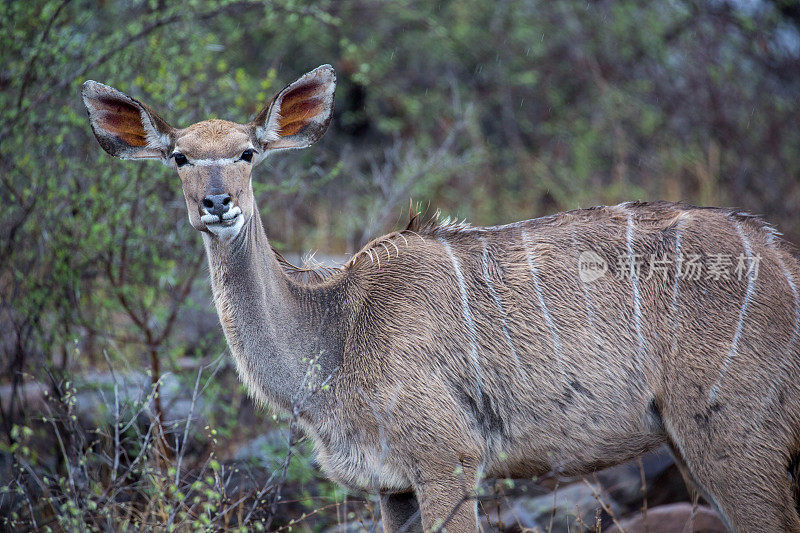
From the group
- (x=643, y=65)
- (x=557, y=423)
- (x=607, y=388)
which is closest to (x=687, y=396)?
(x=607, y=388)

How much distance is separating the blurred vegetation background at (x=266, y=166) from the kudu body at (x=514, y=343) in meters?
0.37

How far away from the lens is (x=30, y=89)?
4.77 metres

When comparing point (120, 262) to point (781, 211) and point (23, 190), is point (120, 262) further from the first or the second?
point (781, 211)

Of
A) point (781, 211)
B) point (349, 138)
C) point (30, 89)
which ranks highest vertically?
point (30, 89)

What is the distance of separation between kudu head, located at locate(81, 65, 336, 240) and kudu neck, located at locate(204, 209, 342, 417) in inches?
5.0

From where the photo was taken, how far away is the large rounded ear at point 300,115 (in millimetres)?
3318

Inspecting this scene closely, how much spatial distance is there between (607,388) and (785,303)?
2.41 ft

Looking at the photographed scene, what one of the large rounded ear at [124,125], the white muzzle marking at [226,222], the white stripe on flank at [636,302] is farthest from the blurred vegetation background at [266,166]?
the white stripe on flank at [636,302]

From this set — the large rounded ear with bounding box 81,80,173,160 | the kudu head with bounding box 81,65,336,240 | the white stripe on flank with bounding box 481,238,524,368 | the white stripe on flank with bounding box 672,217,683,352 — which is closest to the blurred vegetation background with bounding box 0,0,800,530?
the kudu head with bounding box 81,65,336,240

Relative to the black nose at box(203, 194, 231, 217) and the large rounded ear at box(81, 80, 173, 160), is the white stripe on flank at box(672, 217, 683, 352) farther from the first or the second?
the large rounded ear at box(81, 80, 173, 160)

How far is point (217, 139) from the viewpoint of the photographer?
123 inches

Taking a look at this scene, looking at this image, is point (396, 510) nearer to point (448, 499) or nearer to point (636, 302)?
point (448, 499)

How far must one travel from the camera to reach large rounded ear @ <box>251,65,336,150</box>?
3.32 meters

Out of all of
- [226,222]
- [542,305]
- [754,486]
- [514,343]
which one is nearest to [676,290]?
[542,305]
